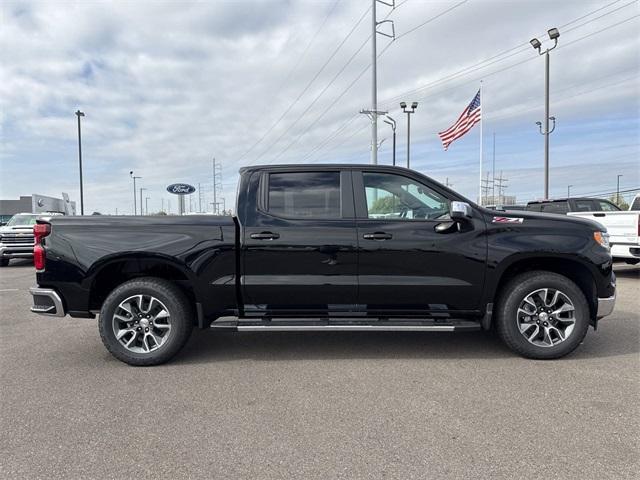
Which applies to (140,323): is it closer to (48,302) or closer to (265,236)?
(48,302)

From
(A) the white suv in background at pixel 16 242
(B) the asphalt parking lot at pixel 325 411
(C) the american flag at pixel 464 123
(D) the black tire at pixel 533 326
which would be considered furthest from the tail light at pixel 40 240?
(C) the american flag at pixel 464 123

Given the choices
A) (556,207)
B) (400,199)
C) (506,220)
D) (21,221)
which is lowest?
(506,220)

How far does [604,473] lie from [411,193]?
9.20 ft

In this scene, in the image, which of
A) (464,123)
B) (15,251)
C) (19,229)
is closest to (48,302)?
(15,251)

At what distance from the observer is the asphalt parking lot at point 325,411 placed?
268 cm

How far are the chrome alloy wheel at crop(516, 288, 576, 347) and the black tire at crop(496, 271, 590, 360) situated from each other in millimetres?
34

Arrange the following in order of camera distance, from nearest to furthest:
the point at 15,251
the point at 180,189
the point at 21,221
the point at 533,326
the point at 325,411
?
the point at 325,411 → the point at 533,326 → the point at 15,251 → the point at 21,221 → the point at 180,189

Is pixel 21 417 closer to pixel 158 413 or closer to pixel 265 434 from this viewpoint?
pixel 158 413

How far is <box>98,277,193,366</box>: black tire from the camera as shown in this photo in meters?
4.36

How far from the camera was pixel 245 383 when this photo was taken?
3.94 metres

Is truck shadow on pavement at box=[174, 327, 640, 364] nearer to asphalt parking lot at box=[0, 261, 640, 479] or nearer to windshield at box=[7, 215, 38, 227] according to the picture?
asphalt parking lot at box=[0, 261, 640, 479]

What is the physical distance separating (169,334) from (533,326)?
3.55m

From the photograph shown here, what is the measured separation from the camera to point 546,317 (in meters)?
4.41

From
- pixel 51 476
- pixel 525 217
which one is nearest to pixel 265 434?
pixel 51 476
